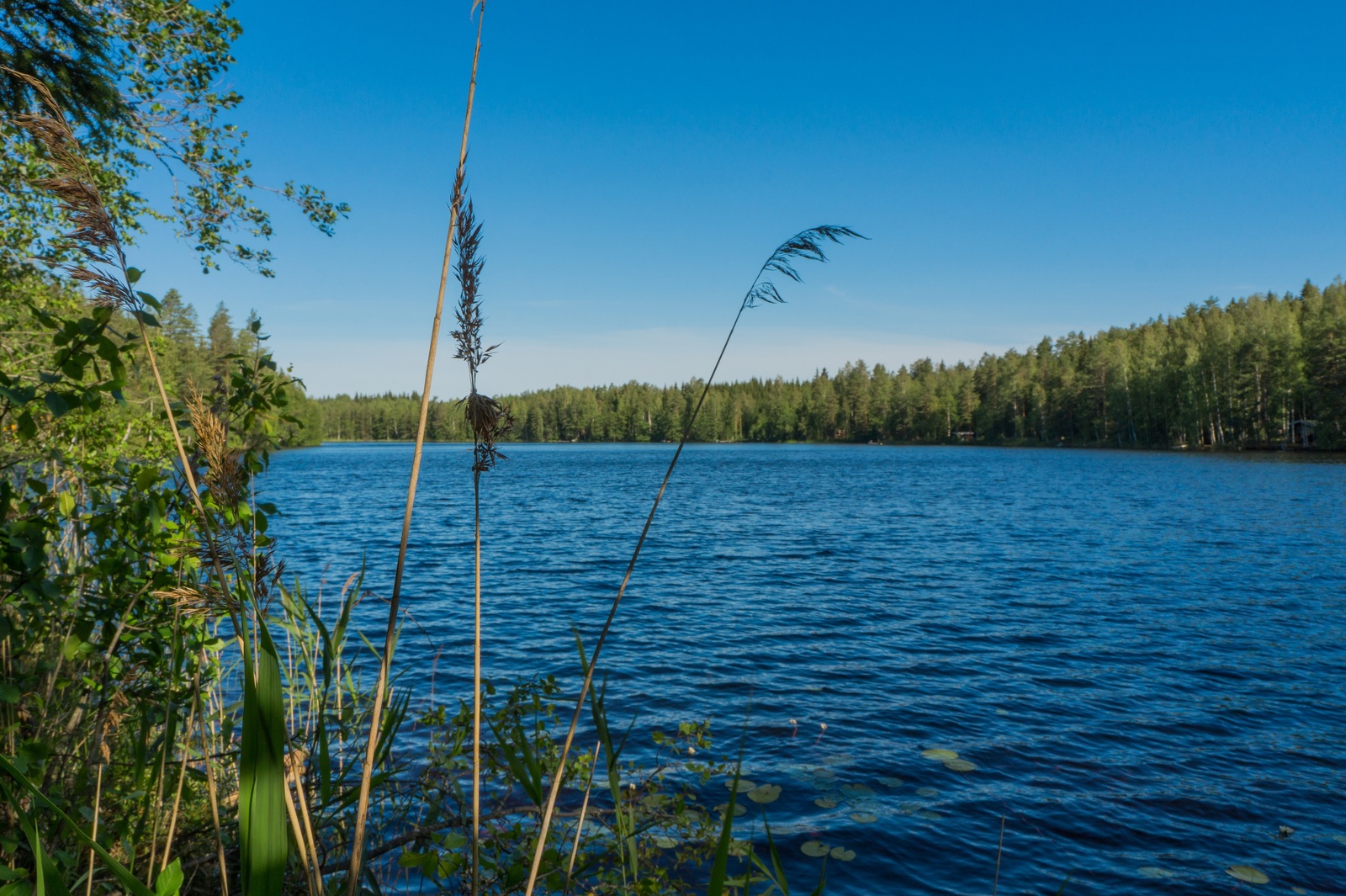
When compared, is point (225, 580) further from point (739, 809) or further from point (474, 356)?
point (739, 809)

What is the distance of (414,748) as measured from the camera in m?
7.68

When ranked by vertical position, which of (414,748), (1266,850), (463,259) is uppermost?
(463,259)

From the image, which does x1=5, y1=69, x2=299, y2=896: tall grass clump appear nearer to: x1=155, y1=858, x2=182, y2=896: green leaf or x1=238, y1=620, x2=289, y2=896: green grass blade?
x1=238, y1=620, x2=289, y2=896: green grass blade

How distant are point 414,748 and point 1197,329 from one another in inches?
4609

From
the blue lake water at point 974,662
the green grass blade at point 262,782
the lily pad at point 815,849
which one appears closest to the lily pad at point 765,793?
the blue lake water at point 974,662

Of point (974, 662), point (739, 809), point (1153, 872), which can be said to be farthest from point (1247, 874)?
point (974, 662)

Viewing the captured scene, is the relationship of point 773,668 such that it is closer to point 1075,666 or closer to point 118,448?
point 1075,666

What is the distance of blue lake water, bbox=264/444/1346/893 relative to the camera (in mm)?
6832

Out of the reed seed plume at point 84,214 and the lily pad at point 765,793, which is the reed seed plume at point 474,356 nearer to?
the reed seed plume at point 84,214

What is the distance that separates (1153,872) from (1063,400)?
110 metres

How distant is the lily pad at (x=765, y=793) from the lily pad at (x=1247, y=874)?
377 cm

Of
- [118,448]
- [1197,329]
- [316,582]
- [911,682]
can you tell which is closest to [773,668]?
[911,682]

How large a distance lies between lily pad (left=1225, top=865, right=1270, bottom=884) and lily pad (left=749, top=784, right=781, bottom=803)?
12.4 feet

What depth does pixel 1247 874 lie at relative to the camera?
629 centimetres
